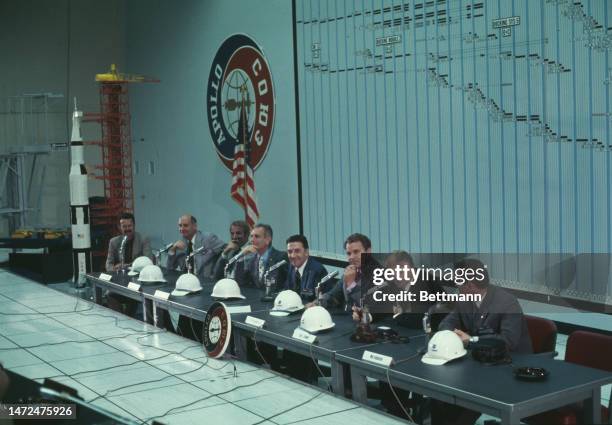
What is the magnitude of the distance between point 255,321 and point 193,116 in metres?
7.52

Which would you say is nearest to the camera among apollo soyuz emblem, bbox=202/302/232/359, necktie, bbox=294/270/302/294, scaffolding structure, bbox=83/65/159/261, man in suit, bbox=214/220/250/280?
apollo soyuz emblem, bbox=202/302/232/359

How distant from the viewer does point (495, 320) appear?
15.6ft

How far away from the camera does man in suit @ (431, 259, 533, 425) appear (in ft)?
14.7

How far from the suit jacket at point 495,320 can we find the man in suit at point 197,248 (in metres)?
3.56

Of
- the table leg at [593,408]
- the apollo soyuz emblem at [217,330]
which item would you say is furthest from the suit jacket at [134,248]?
the table leg at [593,408]

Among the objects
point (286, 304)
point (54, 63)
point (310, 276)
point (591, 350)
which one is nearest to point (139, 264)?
point (310, 276)

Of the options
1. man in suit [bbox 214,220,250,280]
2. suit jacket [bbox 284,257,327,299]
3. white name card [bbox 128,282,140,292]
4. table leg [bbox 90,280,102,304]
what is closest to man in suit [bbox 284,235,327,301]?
suit jacket [bbox 284,257,327,299]

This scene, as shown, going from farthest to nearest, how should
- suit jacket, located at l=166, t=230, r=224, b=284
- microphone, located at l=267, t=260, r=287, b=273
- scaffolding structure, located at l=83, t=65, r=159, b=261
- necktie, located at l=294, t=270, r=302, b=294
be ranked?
scaffolding structure, located at l=83, t=65, r=159, b=261 < suit jacket, located at l=166, t=230, r=224, b=284 < microphone, located at l=267, t=260, r=287, b=273 < necktie, located at l=294, t=270, r=302, b=294

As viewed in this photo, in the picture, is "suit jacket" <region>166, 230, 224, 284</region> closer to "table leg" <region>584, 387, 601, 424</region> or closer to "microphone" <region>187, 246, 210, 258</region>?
"microphone" <region>187, 246, 210, 258</region>

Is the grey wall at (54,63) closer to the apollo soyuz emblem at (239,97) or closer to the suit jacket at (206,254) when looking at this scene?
the apollo soyuz emblem at (239,97)

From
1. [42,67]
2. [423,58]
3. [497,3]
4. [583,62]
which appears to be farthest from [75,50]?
[583,62]

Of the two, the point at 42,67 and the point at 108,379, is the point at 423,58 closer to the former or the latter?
the point at 108,379

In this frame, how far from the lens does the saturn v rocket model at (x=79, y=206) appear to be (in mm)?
9852

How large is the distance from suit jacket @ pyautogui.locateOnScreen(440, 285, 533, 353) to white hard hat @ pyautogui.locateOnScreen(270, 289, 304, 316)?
125 centimetres
